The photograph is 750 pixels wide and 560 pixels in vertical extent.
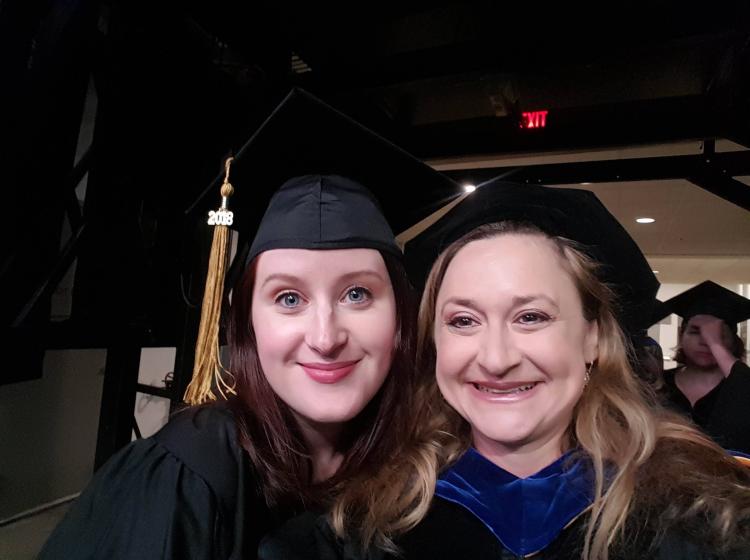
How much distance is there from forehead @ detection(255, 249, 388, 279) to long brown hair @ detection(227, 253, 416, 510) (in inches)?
2.3

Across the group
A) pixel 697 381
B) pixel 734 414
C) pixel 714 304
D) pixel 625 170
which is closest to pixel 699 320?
pixel 714 304

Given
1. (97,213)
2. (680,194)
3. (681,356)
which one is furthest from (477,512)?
(680,194)

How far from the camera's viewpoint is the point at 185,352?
259cm

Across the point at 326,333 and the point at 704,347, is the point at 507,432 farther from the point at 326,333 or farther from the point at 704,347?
the point at 704,347

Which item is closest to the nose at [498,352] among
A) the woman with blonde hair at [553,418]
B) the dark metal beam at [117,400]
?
the woman with blonde hair at [553,418]

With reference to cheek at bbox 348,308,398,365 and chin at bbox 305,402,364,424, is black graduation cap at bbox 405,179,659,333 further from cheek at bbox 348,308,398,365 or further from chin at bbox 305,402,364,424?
chin at bbox 305,402,364,424

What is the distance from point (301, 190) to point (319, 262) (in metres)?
0.24

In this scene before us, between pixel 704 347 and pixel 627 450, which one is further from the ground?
pixel 704 347

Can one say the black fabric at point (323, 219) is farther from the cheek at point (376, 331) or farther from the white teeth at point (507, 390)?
the white teeth at point (507, 390)

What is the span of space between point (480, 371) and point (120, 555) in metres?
0.74

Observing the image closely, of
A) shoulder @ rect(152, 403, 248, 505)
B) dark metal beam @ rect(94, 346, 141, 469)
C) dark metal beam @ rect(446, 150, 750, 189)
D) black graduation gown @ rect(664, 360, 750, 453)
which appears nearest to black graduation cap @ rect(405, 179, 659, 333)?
shoulder @ rect(152, 403, 248, 505)

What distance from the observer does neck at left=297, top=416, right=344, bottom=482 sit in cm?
122

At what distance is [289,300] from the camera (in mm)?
1102

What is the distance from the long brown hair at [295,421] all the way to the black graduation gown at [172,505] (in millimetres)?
72
